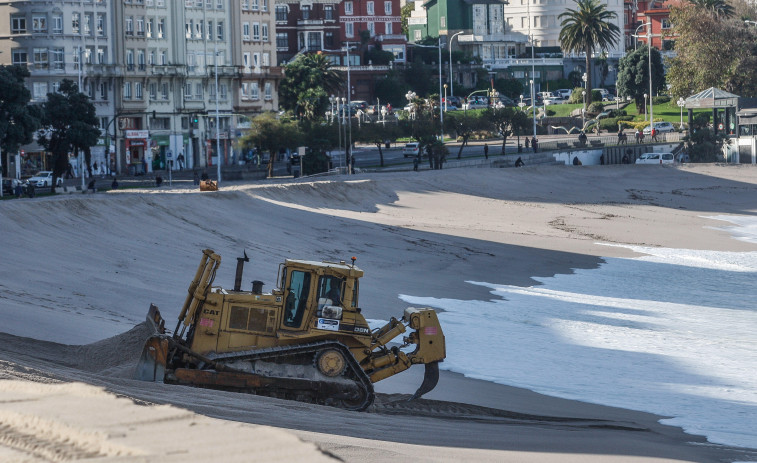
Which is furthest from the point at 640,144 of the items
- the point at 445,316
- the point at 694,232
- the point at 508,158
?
the point at 445,316

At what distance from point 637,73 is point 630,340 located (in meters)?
91.3

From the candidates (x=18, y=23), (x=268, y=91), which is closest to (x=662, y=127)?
(x=268, y=91)

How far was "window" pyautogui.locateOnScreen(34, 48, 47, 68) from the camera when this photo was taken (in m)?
75.3

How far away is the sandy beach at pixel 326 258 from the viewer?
9336mm

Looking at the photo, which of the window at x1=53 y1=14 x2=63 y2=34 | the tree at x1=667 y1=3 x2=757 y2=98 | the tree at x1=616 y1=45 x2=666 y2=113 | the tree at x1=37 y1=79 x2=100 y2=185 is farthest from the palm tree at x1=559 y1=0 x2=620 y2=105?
the tree at x1=37 y1=79 x2=100 y2=185

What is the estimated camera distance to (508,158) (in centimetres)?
7425

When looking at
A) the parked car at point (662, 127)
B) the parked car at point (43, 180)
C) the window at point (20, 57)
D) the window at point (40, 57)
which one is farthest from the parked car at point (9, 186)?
the parked car at point (662, 127)

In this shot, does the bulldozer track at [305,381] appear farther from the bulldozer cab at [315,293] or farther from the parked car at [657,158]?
the parked car at [657,158]

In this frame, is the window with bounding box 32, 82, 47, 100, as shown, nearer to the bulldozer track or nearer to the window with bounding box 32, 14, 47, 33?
the window with bounding box 32, 14, 47, 33

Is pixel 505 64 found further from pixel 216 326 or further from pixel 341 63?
pixel 216 326

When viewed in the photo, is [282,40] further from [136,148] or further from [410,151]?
[136,148]

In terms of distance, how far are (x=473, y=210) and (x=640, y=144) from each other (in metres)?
36.3

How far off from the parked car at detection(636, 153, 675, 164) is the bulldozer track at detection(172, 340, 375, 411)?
61.3 m

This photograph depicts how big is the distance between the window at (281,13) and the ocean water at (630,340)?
282 feet
